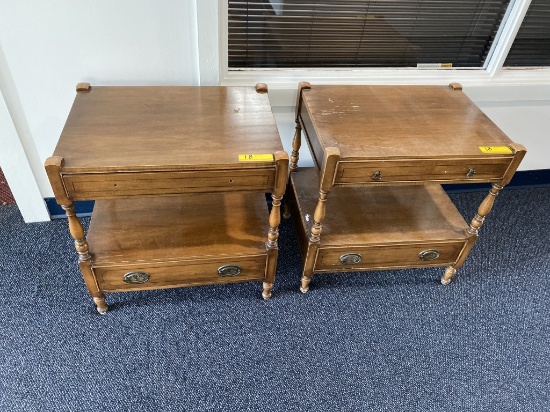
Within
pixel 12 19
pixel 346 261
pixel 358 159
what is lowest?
pixel 346 261

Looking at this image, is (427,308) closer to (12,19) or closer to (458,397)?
(458,397)

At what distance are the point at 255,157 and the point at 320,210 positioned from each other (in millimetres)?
334

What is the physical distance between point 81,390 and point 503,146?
160cm

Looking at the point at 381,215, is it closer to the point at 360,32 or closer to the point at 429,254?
the point at 429,254

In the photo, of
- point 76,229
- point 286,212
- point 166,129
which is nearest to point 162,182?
point 166,129

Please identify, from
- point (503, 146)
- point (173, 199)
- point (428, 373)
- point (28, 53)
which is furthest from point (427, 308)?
point (28, 53)

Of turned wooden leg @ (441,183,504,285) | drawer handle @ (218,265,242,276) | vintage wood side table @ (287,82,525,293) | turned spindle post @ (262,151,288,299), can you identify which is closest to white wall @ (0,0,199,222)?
vintage wood side table @ (287,82,525,293)

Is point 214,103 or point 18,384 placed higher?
point 214,103

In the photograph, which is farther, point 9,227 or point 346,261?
point 9,227

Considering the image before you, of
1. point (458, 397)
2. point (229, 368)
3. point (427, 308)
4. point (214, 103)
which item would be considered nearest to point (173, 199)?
point (214, 103)

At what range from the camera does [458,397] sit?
4.76ft

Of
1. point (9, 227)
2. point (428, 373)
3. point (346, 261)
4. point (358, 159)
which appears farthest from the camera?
point (9, 227)

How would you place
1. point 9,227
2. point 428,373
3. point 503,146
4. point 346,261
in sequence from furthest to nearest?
point 9,227 → point 346,261 → point 428,373 → point 503,146

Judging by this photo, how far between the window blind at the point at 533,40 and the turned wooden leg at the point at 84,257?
1903mm
